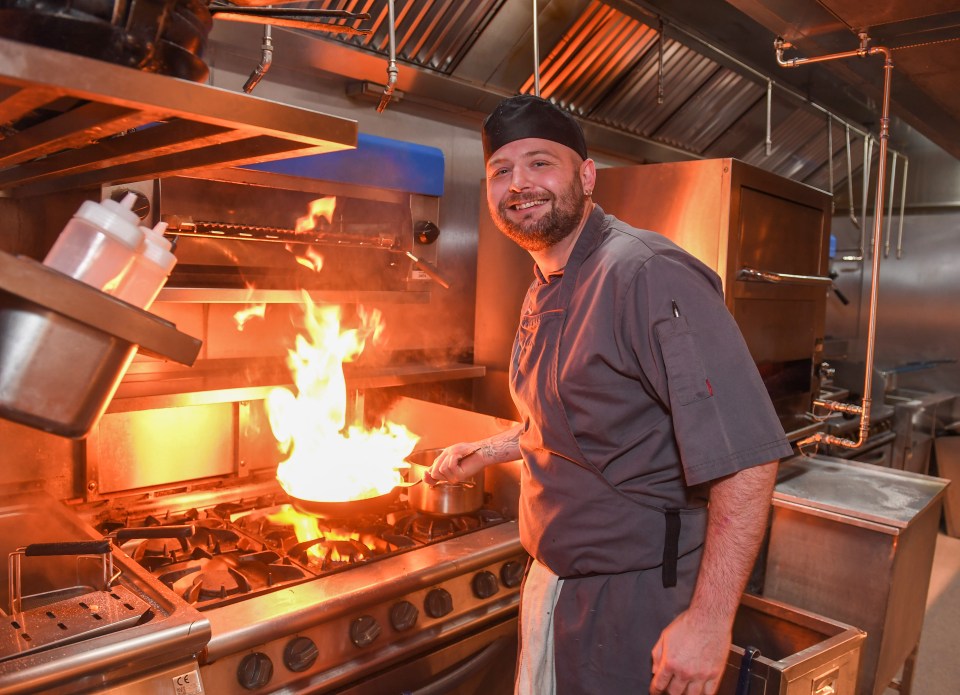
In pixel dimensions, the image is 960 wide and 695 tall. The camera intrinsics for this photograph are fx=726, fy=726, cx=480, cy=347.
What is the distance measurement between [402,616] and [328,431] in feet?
2.51

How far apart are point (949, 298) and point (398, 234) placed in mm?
4950

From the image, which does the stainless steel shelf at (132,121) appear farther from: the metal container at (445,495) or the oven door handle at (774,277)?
the oven door handle at (774,277)

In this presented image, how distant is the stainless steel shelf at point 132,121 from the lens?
1.93ft

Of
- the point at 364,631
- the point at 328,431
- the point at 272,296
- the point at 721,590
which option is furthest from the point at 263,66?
the point at 721,590

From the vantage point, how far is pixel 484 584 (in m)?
1.81

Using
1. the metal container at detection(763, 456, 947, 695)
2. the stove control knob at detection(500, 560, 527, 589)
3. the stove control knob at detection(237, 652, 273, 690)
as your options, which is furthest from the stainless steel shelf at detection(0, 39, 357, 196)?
the metal container at detection(763, 456, 947, 695)

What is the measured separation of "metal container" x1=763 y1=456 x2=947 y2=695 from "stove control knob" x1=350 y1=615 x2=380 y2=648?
1.46 m

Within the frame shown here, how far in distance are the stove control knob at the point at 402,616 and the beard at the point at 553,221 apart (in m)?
0.86

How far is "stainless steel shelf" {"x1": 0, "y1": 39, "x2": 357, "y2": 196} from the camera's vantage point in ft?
1.93

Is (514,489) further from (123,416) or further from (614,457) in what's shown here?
(123,416)

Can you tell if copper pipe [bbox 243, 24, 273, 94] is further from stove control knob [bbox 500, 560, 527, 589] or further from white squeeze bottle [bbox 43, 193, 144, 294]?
stove control knob [bbox 500, 560, 527, 589]

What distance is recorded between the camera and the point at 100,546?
139 centimetres

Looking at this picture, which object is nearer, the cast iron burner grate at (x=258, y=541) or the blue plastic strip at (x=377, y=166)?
the cast iron burner grate at (x=258, y=541)

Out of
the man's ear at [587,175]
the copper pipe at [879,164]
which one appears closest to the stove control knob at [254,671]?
the man's ear at [587,175]
